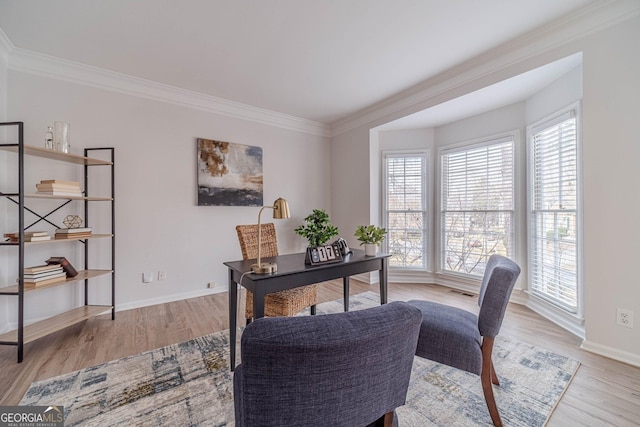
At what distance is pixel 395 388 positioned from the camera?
0.87 m

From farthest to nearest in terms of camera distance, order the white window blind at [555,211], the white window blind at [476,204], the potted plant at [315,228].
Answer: the potted plant at [315,228] < the white window blind at [476,204] < the white window blind at [555,211]

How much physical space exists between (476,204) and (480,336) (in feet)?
8.81

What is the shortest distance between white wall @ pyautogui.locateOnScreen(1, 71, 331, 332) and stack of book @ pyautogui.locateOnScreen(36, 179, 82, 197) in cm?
54

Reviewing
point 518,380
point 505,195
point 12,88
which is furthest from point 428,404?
point 12,88

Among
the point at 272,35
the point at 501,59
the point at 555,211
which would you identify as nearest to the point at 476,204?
the point at 555,211

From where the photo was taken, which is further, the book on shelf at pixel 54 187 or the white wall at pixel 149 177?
the white wall at pixel 149 177

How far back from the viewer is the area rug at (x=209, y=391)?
1.48m

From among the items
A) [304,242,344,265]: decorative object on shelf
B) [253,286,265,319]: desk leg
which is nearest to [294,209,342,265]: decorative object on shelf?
[304,242,344,265]: decorative object on shelf

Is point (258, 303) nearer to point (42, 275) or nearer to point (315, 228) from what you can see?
point (42, 275)

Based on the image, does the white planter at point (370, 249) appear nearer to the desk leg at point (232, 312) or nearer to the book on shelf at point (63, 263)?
the desk leg at point (232, 312)

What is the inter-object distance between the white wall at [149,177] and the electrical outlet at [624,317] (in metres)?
3.92

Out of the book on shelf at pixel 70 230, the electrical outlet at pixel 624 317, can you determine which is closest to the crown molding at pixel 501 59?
the electrical outlet at pixel 624 317

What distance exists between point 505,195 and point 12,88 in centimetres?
567

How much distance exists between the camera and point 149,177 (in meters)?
3.22
